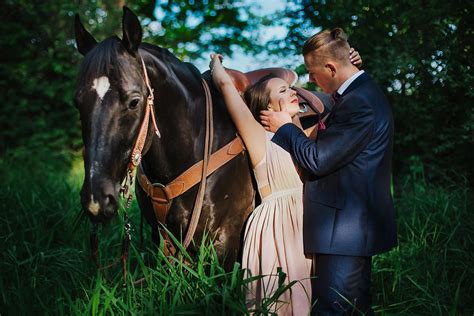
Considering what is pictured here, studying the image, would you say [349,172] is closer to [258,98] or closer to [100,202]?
[258,98]

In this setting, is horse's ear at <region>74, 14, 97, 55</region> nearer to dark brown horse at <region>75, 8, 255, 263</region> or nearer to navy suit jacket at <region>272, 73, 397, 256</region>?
dark brown horse at <region>75, 8, 255, 263</region>

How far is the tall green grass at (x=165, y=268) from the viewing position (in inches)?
90.0

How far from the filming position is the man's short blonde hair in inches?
85.0

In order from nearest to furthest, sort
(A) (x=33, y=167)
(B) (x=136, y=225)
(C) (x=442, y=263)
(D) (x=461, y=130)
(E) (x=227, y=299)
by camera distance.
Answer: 1. (E) (x=227, y=299)
2. (C) (x=442, y=263)
3. (D) (x=461, y=130)
4. (B) (x=136, y=225)
5. (A) (x=33, y=167)

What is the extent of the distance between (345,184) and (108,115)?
3.60 feet

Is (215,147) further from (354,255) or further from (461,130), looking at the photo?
(461,130)

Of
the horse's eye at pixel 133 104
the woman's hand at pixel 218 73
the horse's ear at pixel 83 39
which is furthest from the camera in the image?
the woman's hand at pixel 218 73

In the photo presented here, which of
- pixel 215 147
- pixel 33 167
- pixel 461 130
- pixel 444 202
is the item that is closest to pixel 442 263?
pixel 444 202

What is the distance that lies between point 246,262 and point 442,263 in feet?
5.48

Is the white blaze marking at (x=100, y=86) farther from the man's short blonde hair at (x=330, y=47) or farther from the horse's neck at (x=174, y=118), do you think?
the man's short blonde hair at (x=330, y=47)

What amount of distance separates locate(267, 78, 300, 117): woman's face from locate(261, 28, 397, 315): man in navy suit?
172 millimetres

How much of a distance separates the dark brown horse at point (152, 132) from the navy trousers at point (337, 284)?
527mm

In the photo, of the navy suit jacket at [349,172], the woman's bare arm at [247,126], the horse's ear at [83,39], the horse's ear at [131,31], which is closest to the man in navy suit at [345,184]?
the navy suit jacket at [349,172]

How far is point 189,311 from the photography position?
2137 mm
